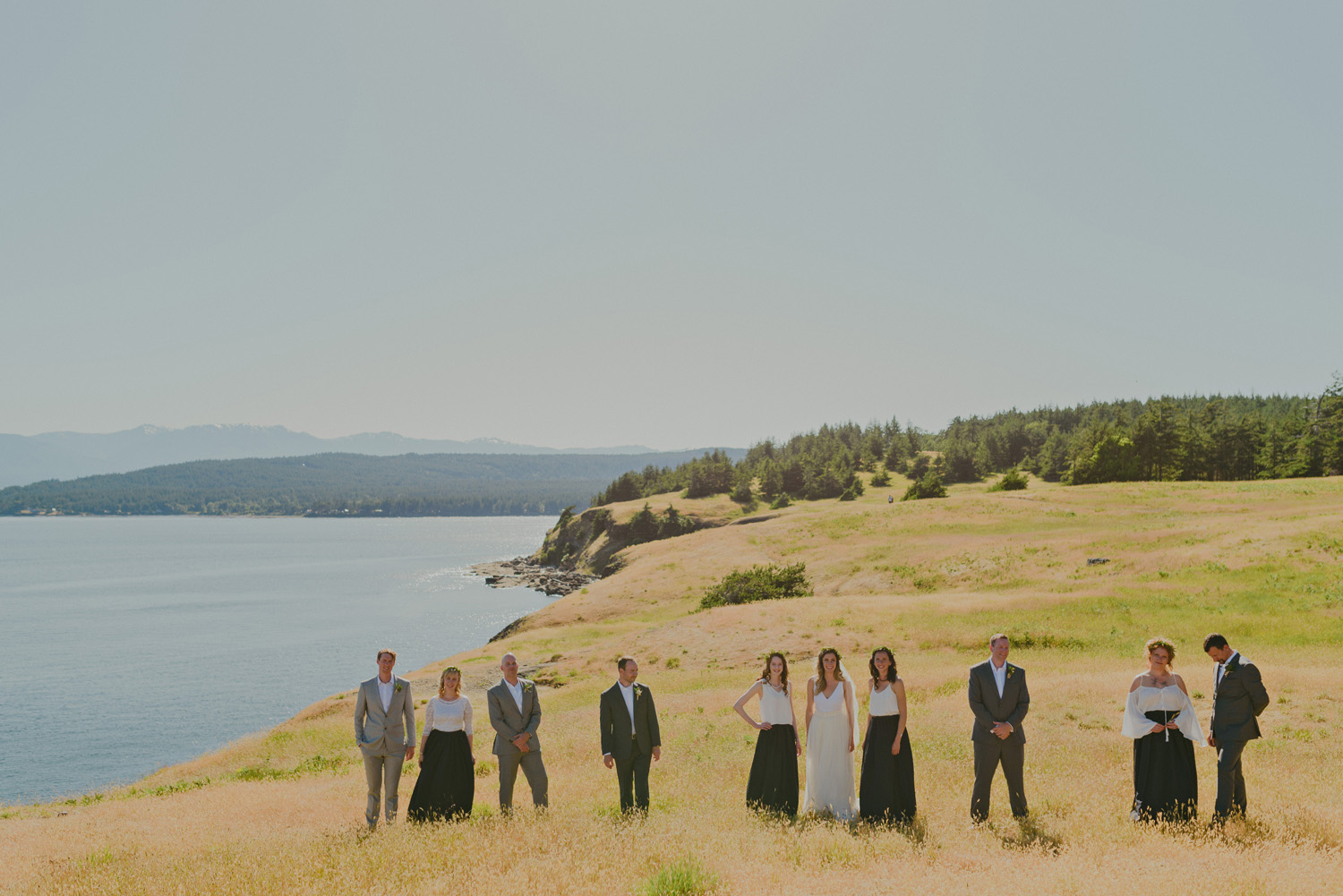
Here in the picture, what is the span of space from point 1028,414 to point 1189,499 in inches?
4788

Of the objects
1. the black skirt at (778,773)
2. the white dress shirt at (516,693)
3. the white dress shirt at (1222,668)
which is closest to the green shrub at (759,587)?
the black skirt at (778,773)

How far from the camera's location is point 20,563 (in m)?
152

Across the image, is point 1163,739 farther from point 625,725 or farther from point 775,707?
point 625,725

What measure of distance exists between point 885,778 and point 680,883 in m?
4.70

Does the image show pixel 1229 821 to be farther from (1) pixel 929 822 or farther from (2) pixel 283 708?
(2) pixel 283 708

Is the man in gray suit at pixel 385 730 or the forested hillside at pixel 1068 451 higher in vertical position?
the forested hillside at pixel 1068 451

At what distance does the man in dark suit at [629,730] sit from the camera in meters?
11.9

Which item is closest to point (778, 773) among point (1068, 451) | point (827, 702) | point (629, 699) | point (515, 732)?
point (827, 702)

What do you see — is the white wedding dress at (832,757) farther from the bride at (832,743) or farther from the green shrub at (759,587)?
the green shrub at (759,587)

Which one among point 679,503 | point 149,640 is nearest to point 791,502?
point 679,503

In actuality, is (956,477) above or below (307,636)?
above

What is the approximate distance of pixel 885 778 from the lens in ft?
36.7

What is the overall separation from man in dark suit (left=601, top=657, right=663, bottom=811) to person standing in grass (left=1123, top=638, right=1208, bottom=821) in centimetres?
684

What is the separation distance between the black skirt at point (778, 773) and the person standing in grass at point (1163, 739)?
4630mm
